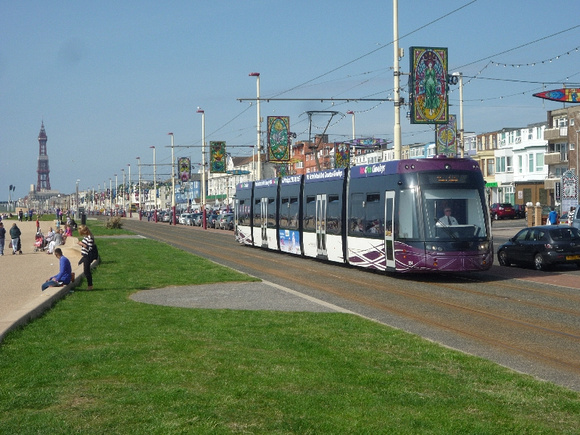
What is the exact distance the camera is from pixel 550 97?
33.6 m

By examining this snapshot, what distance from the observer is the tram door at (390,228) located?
2279 centimetres

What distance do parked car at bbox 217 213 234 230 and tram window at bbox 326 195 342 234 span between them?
4645cm

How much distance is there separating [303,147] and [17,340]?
470 ft

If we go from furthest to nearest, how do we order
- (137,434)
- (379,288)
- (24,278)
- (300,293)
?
(24,278)
(379,288)
(300,293)
(137,434)

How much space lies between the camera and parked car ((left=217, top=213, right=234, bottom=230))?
74.9 meters

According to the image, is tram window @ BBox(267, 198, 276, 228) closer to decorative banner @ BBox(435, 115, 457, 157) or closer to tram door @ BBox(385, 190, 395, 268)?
tram door @ BBox(385, 190, 395, 268)

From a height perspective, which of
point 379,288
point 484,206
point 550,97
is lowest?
point 379,288

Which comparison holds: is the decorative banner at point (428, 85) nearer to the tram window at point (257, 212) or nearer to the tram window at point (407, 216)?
the tram window at point (407, 216)

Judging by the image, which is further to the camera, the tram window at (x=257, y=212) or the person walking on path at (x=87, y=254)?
the tram window at (x=257, y=212)

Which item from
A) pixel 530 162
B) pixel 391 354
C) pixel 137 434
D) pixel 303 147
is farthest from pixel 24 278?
pixel 303 147

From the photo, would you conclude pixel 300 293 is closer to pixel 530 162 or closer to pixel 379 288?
pixel 379 288

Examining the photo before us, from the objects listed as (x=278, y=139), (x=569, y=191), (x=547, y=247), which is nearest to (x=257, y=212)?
(x=278, y=139)

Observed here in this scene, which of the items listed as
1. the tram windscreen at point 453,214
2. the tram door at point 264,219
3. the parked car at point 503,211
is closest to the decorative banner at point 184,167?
the parked car at point 503,211

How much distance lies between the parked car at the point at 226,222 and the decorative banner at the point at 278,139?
2889cm
